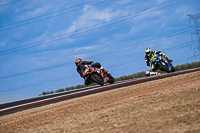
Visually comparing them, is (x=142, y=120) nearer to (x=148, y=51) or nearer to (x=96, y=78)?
(x=96, y=78)

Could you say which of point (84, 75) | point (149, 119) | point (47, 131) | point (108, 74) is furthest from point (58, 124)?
point (108, 74)

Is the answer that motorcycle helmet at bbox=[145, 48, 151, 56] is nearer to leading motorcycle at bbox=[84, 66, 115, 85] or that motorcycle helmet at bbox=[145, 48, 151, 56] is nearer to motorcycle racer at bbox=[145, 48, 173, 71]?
motorcycle racer at bbox=[145, 48, 173, 71]

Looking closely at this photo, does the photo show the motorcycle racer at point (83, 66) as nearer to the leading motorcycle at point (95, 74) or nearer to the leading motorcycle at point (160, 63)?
the leading motorcycle at point (95, 74)

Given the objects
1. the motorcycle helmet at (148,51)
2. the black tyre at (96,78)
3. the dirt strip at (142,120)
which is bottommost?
the dirt strip at (142,120)

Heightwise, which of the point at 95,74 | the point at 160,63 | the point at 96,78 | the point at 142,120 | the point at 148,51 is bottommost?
the point at 142,120

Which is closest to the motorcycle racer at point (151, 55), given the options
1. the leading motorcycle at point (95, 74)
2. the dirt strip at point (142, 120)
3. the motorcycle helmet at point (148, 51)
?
the motorcycle helmet at point (148, 51)

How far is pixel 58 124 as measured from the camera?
7.52 meters

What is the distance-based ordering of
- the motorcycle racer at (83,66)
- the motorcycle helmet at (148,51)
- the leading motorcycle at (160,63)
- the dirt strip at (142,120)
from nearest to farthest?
1. the dirt strip at (142,120)
2. the motorcycle racer at (83,66)
3. the leading motorcycle at (160,63)
4. the motorcycle helmet at (148,51)

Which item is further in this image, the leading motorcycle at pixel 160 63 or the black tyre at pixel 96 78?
the leading motorcycle at pixel 160 63

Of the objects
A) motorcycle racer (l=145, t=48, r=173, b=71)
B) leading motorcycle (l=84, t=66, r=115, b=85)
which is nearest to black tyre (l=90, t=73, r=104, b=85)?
leading motorcycle (l=84, t=66, r=115, b=85)

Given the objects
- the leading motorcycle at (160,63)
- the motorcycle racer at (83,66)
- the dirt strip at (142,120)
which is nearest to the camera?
the dirt strip at (142,120)

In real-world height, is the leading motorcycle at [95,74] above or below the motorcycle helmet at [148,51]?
below

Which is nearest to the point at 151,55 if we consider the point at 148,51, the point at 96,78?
the point at 148,51

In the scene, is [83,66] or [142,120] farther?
[83,66]
